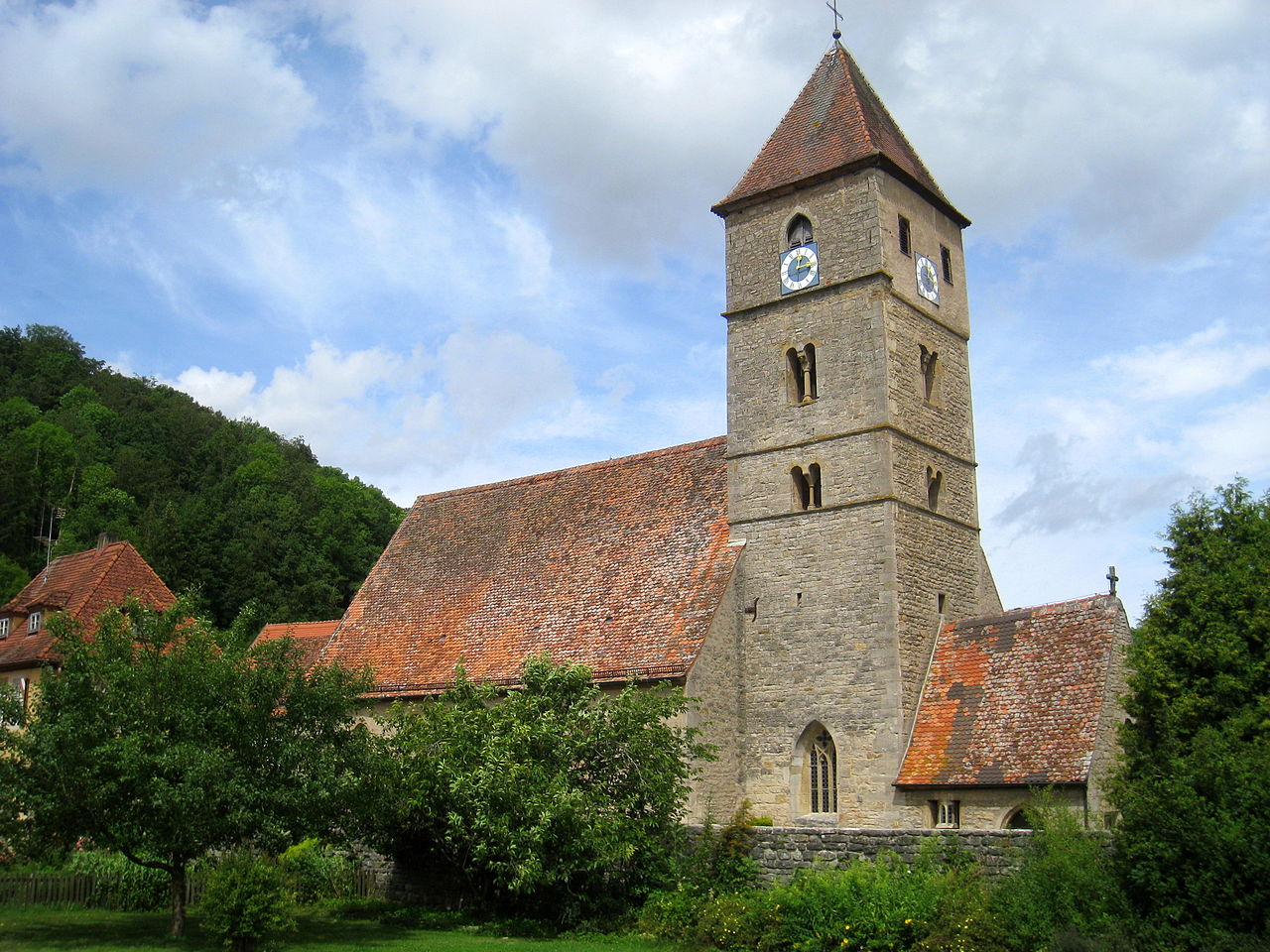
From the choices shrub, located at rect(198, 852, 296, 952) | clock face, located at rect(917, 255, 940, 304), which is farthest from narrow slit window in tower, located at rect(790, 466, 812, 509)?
shrub, located at rect(198, 852, 296, 952)

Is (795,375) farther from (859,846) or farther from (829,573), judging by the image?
(859,846)

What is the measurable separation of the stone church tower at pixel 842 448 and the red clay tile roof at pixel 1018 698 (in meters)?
0.57

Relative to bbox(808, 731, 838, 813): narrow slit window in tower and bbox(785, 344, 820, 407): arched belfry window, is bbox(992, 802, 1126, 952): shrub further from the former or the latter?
bbox(785, 344, 820, 407): arched belfry window

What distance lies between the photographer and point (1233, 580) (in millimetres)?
17438

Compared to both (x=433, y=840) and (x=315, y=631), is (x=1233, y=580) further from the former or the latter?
(x=315, y=631)

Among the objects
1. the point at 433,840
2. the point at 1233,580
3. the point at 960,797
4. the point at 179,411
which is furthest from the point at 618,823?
the point at 179,411

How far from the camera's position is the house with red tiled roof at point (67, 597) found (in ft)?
122

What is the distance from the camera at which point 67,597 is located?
3875 cm

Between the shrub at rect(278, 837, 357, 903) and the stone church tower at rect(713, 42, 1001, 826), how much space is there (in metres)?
8.98

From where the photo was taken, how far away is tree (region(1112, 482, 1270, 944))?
1397cm

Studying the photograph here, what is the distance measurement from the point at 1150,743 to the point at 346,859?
16632mm

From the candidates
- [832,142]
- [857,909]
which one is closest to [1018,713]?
[857,909]

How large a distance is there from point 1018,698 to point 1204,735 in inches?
291

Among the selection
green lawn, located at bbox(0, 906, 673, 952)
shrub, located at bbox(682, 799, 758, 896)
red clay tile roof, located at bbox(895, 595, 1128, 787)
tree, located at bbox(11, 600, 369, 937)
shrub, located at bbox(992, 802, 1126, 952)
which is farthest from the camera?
red clay tile roof, located at bbox(895, 595, 1128, 787)
